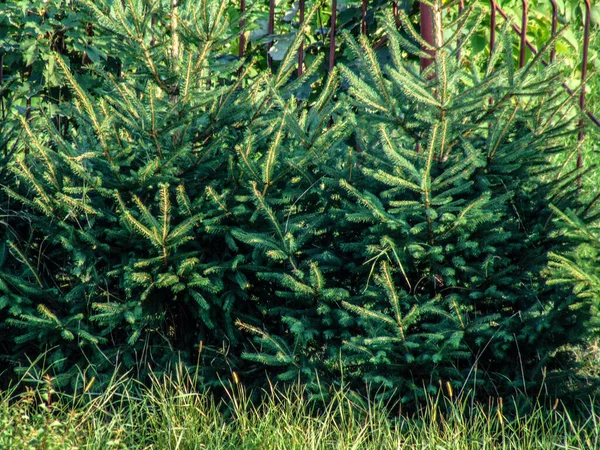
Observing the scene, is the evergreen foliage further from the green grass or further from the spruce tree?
the green grass

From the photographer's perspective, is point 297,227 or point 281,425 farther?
point 297,227

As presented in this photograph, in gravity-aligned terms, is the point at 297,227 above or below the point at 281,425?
above

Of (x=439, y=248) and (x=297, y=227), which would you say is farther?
(x=297, y=227)

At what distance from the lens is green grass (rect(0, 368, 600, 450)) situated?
7.90 ft

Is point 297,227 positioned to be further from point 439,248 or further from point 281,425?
point 281,425

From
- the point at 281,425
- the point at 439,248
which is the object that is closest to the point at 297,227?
the point at 439,248

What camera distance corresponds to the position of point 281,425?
102 inches

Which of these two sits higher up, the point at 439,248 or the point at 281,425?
the point at 439,248

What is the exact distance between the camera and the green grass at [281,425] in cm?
241

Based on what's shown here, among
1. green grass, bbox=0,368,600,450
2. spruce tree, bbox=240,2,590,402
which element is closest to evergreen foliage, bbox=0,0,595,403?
spruce tree, bbox=240,2,590,402

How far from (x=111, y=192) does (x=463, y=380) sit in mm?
1470

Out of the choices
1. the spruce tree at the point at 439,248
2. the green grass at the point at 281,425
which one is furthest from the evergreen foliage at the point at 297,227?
the green grass at the point at 281,425

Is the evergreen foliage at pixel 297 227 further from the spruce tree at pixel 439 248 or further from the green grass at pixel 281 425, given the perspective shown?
the green grass at pixel 281 425

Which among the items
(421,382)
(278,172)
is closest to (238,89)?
(278,172)
